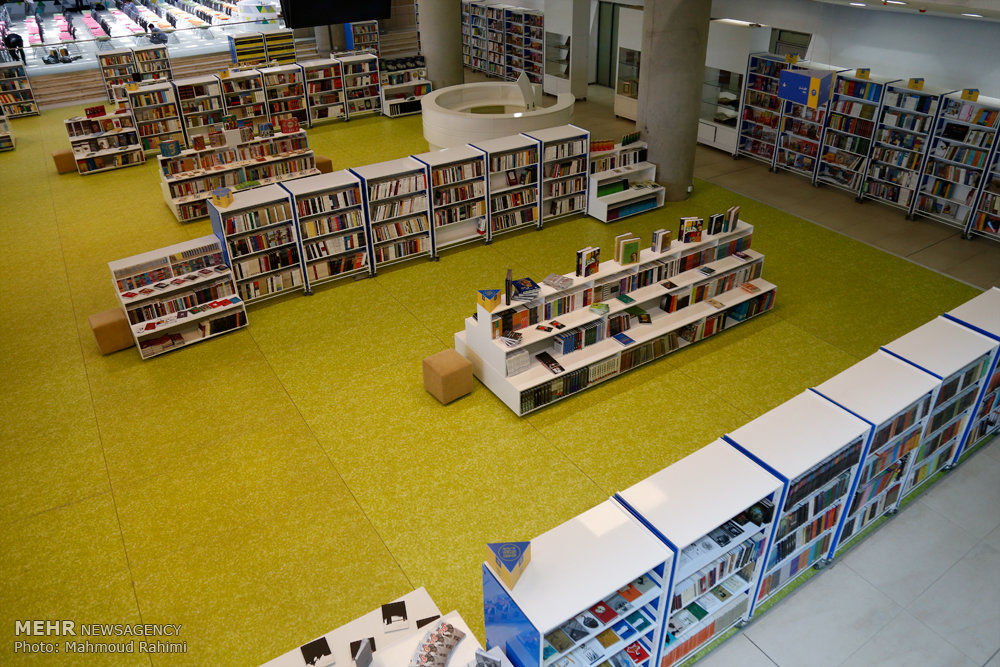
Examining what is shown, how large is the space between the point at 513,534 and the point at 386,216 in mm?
6354

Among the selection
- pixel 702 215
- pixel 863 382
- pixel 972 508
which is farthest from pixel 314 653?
pixel 702 215

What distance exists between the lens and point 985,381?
7164 millimetres

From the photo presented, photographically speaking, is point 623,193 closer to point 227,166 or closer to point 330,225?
point 330,225

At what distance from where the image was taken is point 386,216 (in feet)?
37.9

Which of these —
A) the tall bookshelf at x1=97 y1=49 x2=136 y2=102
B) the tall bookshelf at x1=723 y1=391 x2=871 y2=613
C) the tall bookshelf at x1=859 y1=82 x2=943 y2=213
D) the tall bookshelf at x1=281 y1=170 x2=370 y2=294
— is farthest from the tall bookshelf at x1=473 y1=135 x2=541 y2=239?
the tall bookshelf at x1=97 y1=49 x2=136 y2=102

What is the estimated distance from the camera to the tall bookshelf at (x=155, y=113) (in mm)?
16406

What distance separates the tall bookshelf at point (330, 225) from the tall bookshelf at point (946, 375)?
7806 mm

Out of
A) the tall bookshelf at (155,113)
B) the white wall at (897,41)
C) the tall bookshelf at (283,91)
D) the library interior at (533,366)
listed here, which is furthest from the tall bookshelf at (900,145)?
the tall bookshelf at (155,113)

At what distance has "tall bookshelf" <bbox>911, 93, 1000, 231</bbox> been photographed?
1173 cm

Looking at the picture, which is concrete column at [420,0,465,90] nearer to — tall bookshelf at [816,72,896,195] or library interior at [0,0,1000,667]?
library interior at [0,0,1000,667]

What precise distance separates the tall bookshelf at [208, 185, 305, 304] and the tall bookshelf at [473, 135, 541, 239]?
3519 mm

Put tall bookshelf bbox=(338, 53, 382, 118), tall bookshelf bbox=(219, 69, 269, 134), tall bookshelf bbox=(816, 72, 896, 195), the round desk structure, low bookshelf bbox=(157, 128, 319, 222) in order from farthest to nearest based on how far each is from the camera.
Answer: tall bookshelf bbox=(338, 53, 382, 118), tall bookshelf bbox=(219, 69, 269, 134), the round desk structure, low bookshelf bbox=(157, 128, 319, 222), tall bookshelf bbox=(816, 72, 896, 195)

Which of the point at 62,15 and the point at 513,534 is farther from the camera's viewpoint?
the point at 62,15

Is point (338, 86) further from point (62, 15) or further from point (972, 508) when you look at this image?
point (62, 15)
